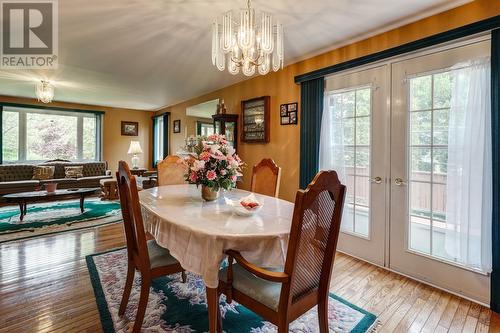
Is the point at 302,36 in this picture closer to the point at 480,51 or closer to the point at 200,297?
the point at 480,51

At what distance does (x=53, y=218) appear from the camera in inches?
164

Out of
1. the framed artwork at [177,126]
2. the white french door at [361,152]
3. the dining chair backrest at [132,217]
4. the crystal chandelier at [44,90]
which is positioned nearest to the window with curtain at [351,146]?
the white french door at [361,152]

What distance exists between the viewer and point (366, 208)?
2.78 meters

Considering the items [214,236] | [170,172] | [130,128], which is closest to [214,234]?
[214,236]

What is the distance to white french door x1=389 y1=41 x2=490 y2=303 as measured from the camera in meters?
2.14

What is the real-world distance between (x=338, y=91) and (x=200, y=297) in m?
2.61

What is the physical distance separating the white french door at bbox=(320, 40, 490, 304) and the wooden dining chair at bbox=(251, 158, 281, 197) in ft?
2.86

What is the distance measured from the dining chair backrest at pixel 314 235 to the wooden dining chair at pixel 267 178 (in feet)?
3.66

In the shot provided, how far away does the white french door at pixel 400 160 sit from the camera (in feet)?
7.16

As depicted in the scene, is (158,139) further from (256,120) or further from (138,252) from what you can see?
(138,252)

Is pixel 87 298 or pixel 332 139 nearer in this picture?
pixel 87 298

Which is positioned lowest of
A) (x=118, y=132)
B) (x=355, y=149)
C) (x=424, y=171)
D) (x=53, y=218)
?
(x=53, y=218)

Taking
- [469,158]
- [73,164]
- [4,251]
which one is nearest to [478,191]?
[469,158]

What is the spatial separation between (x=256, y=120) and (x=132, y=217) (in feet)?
9.21
